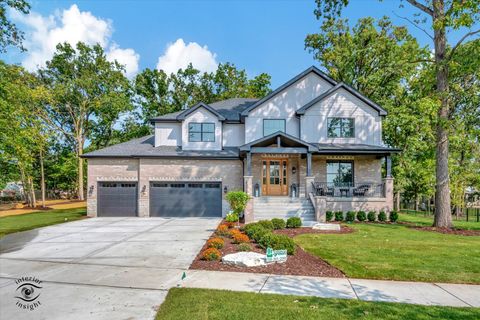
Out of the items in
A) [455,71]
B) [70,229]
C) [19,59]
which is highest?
[19,59]

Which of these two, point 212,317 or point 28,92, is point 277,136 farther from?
point 28,92

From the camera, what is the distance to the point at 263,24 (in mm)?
16641

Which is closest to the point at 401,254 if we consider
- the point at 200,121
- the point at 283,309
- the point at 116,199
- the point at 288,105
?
the point at 283,309

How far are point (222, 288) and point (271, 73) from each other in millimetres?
32771

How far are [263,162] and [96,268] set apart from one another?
13024 millimetres

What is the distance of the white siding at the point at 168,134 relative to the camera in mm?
19969

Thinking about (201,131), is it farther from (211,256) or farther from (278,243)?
(211,256)

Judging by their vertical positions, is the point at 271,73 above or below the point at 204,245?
above

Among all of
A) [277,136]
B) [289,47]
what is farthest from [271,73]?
[277,136]

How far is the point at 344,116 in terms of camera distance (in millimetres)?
18812

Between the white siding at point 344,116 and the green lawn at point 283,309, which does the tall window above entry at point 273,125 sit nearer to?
the white siding at point 344,116

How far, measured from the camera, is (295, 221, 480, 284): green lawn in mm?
6512

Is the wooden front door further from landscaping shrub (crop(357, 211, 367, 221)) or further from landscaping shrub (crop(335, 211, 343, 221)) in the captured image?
landscaping shrub (crop(357, 211, 367, 221))

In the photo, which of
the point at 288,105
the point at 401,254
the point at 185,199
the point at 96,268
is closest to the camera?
the point at 96,268
